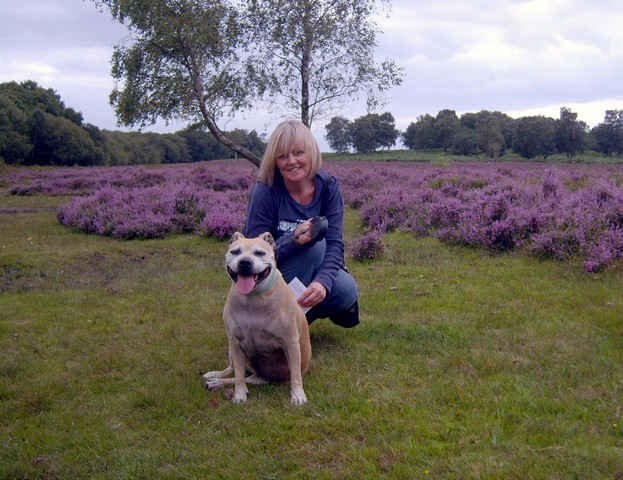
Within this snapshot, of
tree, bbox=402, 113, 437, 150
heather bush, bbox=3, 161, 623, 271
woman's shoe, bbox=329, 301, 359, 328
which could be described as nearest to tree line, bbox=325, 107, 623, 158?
tree, bbox=402, 113, 437, 150

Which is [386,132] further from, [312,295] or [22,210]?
[312,295]

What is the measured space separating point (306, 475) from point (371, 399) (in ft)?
3.37

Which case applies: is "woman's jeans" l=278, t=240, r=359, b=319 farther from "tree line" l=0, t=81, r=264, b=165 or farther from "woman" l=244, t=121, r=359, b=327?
"tree line" l=0, t=81, r=264, b=165

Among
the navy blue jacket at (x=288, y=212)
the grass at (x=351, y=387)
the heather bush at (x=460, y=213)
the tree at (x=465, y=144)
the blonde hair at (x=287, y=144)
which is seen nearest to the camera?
the grass at (x=351, y=387)

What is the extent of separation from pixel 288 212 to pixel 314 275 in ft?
2.15

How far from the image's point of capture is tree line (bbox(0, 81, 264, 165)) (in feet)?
160

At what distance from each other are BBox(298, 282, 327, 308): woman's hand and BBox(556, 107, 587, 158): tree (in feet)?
156

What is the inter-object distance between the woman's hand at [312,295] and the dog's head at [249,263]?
22.3 inches

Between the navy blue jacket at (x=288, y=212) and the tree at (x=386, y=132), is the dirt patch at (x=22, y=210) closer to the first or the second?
the navy blue jacket at (x=288, y=212)

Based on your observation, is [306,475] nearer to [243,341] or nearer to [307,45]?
[243,341]

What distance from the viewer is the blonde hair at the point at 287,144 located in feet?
15.6

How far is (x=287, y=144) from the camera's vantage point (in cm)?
473

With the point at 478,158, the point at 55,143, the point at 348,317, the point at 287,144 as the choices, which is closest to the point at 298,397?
the point at 348,317

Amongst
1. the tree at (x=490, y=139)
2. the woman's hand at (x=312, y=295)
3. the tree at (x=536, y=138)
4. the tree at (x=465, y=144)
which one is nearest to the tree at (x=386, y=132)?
the tree at (x=465, y=144)
